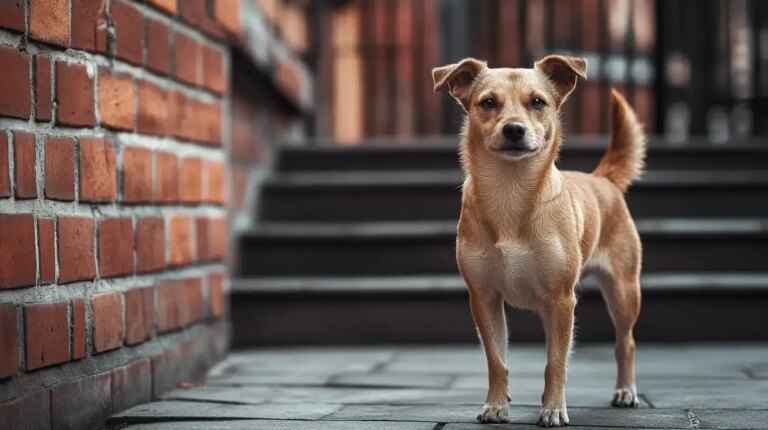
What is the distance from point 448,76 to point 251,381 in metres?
1.39

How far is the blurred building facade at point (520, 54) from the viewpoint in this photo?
24.1 feet

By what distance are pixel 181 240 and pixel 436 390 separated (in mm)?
1028

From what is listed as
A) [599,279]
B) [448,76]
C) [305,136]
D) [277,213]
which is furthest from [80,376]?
[305,136]

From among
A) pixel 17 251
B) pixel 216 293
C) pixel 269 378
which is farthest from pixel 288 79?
pixel 17 251

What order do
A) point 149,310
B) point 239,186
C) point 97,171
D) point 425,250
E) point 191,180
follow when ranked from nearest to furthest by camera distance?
point 97,171, point 149,310, point 191,180, point 425,250, point 239,186

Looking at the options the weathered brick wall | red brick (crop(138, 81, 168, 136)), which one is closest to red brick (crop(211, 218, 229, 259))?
the weathered brick wall

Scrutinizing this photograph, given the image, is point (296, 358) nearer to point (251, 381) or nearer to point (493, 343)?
point (251, 381)

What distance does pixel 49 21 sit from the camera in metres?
2.66

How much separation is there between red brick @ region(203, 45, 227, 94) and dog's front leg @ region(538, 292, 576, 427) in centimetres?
180

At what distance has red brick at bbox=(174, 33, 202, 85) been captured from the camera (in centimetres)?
373

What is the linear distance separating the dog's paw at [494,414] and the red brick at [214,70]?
1.85 metres

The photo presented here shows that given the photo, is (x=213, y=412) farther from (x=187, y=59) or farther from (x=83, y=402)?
(x=187, y=59)

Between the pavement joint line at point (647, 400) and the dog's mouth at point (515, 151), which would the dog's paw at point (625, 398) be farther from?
the dog's mouth at point (515, 151)

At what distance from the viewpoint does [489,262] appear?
2.83 m
